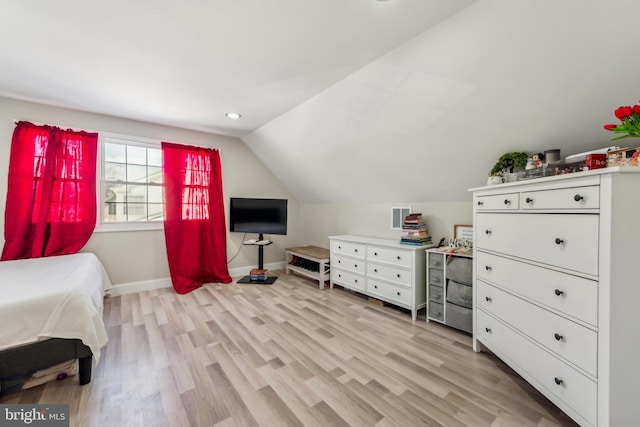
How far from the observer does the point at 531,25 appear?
4.50 feet

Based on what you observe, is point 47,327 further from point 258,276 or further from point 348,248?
point 348,248

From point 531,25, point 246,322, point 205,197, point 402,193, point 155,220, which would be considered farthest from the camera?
point 205,197

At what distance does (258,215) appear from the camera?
13.2ft

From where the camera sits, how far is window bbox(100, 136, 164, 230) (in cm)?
333

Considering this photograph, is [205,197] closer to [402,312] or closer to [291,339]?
[291,339]

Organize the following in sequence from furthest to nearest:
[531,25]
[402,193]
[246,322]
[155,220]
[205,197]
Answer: [205,197] → [155,220] → [402,193] → [246,322] → [531,25]

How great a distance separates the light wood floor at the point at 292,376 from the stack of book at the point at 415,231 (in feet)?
2.61

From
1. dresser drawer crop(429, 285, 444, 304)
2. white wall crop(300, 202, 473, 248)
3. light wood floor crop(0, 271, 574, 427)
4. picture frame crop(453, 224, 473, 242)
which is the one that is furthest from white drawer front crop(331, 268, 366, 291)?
picture frame crop(453, 224, 473, 242)

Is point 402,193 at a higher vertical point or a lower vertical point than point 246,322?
higher

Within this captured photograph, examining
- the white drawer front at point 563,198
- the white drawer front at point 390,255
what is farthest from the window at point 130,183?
the white drawer front at point 563,198

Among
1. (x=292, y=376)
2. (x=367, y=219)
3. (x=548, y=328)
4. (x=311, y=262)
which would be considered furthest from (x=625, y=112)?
(x=311, y=262)

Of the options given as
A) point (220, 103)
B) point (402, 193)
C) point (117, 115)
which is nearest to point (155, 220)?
point (117, 115)

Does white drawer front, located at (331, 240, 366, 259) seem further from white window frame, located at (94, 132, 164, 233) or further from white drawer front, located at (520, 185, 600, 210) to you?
white window frame, located at (94, 132, 164, 233)

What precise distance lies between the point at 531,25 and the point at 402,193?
6.37ft
